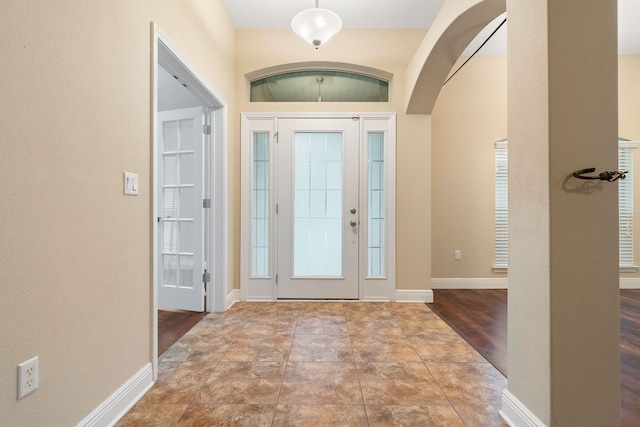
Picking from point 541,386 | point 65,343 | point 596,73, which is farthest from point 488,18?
point 65,343

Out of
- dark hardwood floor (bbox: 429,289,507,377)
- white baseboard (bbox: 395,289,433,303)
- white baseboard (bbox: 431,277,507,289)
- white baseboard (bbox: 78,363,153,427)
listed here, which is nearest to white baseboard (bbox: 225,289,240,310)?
white baseboard (bbox: 78,363,153,427)

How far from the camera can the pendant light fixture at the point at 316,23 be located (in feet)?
7.86

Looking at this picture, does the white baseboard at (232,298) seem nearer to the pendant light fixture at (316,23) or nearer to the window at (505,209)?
the pendant light fixture at (316,23)

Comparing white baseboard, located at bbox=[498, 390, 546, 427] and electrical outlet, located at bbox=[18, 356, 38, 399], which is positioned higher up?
electrical outlet, located at bbox=[18, 356, 38, 399]

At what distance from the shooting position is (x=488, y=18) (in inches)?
91.9

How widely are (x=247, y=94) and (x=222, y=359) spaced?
2.80m

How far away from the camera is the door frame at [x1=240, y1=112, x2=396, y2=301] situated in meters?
3.56

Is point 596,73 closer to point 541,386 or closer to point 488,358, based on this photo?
point 541,386

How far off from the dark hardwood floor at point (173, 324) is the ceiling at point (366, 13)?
307cm

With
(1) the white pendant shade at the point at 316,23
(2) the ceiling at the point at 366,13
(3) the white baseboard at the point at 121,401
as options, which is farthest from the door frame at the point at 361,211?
(3) the white baseboard at the point at 121,401

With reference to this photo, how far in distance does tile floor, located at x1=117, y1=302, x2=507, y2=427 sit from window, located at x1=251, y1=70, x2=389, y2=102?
247 centimetres

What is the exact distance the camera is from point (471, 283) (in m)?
4.20

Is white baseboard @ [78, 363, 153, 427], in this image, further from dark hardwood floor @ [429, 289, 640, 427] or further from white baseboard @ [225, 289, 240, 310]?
dark hardwood floor @ [429, 289, 640, 427]

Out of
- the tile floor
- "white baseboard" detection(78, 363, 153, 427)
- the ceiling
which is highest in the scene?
the ceiling
